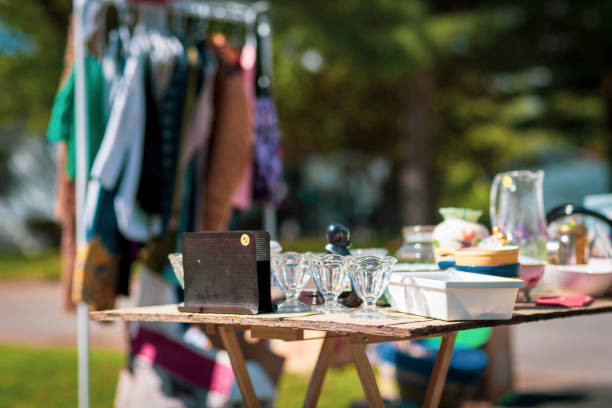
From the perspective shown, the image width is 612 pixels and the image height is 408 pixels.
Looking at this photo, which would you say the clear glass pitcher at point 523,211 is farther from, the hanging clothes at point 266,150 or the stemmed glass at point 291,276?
the hanging clothes at point 266,150

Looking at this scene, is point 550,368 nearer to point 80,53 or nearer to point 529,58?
point 80,53

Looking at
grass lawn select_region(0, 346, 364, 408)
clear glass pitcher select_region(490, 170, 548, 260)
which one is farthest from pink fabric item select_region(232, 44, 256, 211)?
clear glass pitcher select_region(490, 170, 548, 260)

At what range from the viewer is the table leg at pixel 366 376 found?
6.79ft

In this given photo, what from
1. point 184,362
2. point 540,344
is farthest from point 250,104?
point 540,344

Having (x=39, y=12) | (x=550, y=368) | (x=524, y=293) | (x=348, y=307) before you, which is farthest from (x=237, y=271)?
(x=39, y=12)

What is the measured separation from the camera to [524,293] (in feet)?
8.16

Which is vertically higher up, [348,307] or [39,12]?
[39,12]

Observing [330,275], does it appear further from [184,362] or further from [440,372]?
[184,362]

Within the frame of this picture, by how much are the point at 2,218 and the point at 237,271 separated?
16771 mm

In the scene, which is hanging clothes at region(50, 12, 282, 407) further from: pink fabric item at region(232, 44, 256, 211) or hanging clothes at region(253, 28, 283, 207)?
hanging clothes at region(253, 28, 283, 207)

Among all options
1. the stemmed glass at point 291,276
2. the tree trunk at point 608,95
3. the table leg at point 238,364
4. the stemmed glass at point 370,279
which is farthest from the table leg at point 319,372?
the tree trunk at point 608,95

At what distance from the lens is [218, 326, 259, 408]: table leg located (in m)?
2.33

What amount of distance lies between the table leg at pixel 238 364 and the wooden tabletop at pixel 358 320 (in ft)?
0.53

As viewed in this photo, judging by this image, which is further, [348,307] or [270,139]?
[270,139]
